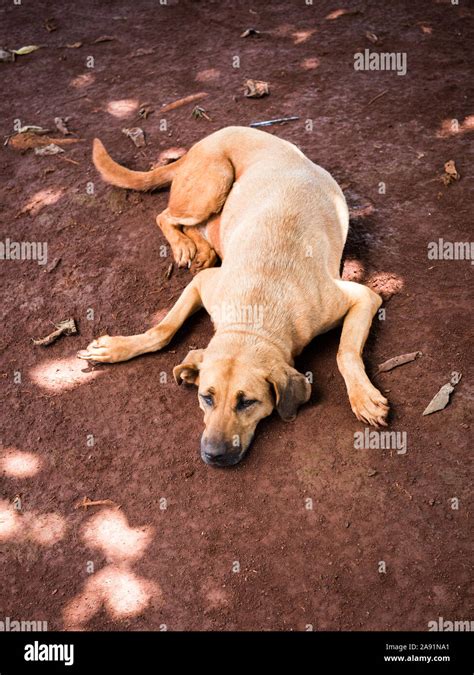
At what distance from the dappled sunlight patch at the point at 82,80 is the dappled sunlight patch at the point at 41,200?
2319mm

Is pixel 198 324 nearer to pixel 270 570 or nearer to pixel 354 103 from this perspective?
pixel 270 570

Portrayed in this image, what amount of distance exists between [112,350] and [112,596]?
194 centimetres

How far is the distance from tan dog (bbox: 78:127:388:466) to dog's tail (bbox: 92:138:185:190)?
17.4 inches

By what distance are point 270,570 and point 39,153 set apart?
5.64 meters

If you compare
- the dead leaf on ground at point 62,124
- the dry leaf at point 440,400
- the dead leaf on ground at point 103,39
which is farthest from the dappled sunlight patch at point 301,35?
the dry leaf at point 440,400

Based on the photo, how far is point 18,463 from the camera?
196 inches

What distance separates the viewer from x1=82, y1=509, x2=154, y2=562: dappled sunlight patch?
4348mm

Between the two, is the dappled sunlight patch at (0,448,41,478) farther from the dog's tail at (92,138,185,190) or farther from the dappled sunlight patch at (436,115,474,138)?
the dappled sunlight patch at (436,115,474,138)

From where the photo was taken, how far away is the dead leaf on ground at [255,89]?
26.9 ft

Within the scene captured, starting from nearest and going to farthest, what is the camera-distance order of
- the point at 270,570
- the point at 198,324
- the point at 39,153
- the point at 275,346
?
the point at 270,570 → the point at 275,346 → the point at 198,324 → the point at 39,153

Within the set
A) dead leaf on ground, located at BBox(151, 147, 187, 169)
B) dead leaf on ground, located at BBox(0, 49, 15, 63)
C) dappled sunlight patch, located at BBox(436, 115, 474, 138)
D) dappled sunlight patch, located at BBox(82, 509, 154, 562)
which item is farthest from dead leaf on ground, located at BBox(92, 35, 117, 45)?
dappled sunlight patch, located at BBox(82, 509, 154, 562)

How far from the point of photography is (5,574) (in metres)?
4.36

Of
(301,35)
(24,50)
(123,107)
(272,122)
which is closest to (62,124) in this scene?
(123,107)

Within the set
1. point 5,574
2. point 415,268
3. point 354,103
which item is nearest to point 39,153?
point 354,103
